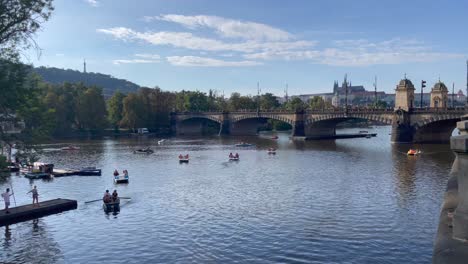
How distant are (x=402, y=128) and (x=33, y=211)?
7264 centimetres

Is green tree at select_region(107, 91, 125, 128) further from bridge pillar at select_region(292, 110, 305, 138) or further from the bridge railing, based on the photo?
the bridge railing

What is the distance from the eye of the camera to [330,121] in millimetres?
108500

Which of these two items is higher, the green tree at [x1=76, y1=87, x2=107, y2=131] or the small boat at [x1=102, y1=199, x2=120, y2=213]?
the green tree at [x1=76, y1=87, x2=107, y2=131]

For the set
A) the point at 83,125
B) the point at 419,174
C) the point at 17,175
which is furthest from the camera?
the point at 83,125

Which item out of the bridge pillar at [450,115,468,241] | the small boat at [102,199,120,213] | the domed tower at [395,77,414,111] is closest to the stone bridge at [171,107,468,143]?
the domed tower at [395,77,414,111]

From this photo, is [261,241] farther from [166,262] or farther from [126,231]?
[126,231]

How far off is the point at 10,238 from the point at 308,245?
16091 mm

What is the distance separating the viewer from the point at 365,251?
21969mm

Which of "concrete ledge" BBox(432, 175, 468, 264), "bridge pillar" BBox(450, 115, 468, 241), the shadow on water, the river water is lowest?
the shadow on water

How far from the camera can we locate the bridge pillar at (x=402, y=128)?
86.1 metres

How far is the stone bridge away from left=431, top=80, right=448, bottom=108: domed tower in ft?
29.5

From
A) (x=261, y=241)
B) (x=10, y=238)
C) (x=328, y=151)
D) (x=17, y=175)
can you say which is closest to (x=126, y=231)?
(x=10, y=238)

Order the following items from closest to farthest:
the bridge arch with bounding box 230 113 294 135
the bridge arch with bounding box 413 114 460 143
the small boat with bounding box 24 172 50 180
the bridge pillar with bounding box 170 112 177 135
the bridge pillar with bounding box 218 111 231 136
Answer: the small boat with bounding box 24 172 50 180 < the bridge arch with bounding box 413 114 460 143 < the bridge arch with bounding box 230 113 294 135 < the bridge pillar with bounding box 218 111 231 136 < the bridge pillar with bounding box 170 112 177 135

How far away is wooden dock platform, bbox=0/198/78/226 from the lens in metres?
28.0
